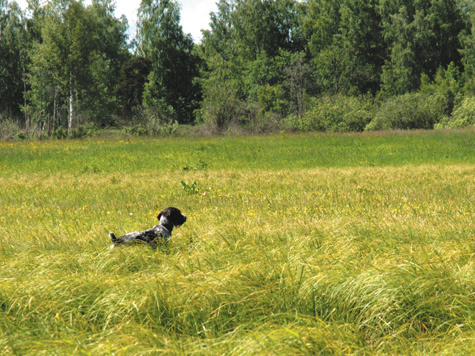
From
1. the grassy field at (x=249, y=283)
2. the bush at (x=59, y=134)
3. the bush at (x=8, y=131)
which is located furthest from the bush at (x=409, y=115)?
the grassy field at (x=249, y=283)

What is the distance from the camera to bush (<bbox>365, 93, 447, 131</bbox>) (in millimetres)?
40781

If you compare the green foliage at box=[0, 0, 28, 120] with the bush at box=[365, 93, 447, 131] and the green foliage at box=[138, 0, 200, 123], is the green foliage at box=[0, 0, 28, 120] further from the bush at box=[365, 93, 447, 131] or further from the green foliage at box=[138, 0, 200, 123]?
the bush at box=[365, 93, 447, 131]

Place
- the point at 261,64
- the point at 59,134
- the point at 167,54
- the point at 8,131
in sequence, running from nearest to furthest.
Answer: the point at 59,134, the point at 8,131, the point at 261,64, the point at 167,54

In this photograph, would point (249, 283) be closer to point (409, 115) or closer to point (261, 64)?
point (409, 115)

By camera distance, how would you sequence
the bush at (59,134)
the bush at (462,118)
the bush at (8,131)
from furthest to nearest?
1. the bush at (462,118)
2. the bush at (59,134)
3. the bush at (8,131)

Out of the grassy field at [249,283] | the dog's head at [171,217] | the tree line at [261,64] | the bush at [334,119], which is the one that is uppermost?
the tree line at [261,64]

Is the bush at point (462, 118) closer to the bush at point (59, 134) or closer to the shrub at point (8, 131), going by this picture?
the bush at point (59, 134)

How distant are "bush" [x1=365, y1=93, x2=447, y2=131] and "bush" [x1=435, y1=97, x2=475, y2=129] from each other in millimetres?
1165

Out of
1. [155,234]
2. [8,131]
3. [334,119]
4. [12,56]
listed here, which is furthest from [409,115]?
[12,56]

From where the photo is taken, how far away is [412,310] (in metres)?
3.33

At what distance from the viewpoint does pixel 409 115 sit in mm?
41000

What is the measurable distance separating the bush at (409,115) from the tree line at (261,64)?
0.11m

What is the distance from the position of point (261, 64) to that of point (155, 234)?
186 ft

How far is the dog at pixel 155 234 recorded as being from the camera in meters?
4.80
